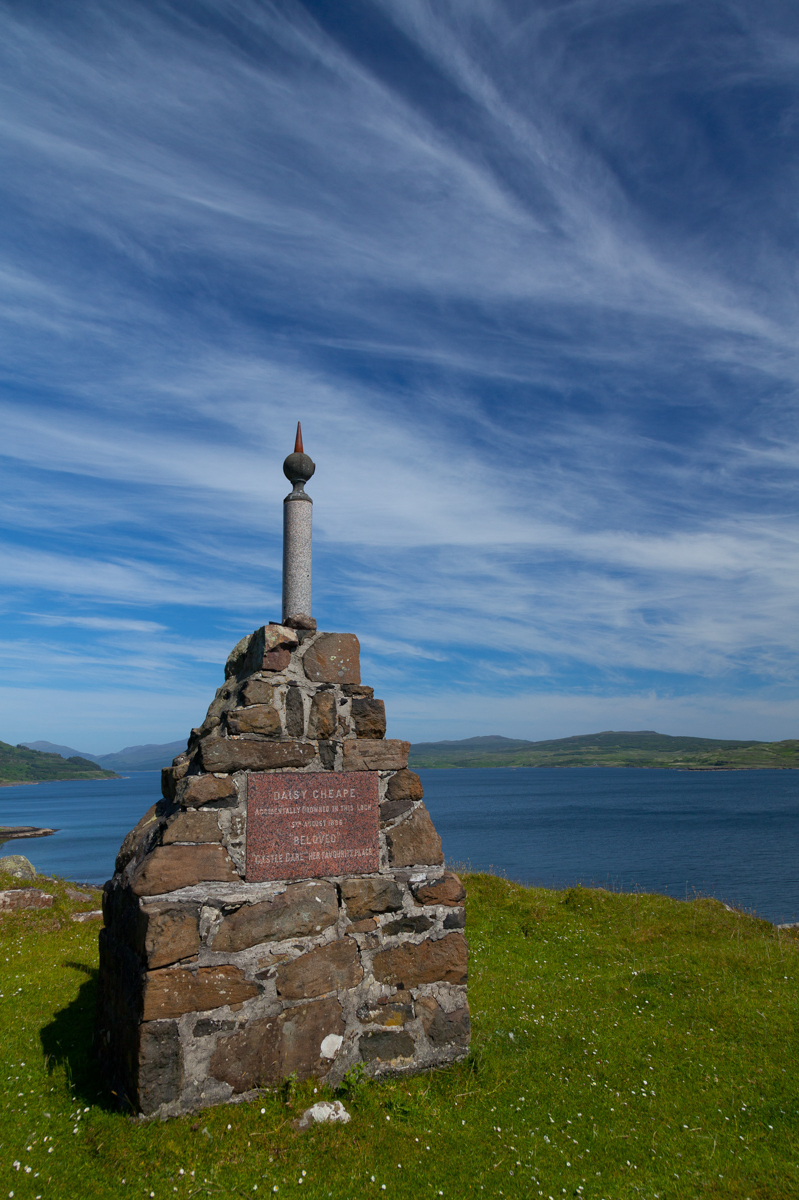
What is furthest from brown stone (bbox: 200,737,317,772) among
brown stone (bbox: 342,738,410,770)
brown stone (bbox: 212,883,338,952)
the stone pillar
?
the stone pillar

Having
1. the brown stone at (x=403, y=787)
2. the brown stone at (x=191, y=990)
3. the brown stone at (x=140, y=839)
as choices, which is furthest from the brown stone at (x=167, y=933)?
the brown stone at (x=403, y=787)

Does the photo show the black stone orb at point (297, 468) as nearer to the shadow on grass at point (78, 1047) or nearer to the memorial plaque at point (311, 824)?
the memorial plaque at point (311, 824)

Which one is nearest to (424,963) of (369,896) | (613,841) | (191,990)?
(369,896)

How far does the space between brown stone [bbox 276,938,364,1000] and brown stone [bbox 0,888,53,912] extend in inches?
379

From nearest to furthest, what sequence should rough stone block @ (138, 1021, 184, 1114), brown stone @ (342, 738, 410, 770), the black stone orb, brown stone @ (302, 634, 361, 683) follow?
rough stone block @ (138, 1021, 184, 1114) < brown stone @ (342, 738, 410, 770) < brown stone @ (302, 634, 361, 683) < the black stone orb

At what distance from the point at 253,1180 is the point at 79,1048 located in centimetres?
322

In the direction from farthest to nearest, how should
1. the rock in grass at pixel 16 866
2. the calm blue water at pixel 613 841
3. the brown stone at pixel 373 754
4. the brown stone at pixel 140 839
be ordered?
1. the calm blue water at pixel 613 841
2. the rock in grass at pixel 16 866
3. the brown stone at pixel 373 754
4. the brown stone at pixel 140 839

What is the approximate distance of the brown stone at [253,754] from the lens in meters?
6.57

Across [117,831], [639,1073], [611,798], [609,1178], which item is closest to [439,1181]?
[609,1178]

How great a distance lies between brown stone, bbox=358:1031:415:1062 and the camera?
6820mm

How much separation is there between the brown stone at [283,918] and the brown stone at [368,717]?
159 cm

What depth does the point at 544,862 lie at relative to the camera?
49.7m

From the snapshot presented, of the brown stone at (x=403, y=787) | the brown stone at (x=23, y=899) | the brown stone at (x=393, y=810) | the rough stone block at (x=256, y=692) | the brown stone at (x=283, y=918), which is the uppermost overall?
the rough stone block at (x=256, y=692)

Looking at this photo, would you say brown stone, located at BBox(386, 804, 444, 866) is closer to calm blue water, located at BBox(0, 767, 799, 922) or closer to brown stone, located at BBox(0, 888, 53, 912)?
brown stone, located at BBox(0, 888, 53, 912)
